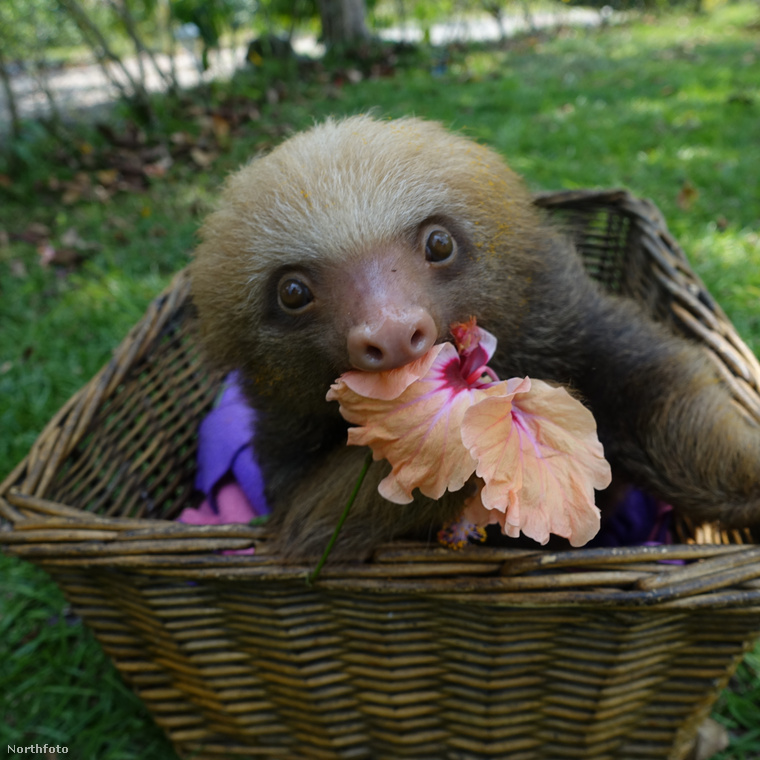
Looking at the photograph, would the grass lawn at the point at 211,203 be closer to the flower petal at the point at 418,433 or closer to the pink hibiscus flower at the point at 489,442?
the pink hibiscus flower at the point at 489,442

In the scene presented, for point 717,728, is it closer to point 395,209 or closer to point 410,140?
point 395,209

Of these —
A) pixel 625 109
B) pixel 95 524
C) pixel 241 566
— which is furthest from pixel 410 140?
pixel 625 109

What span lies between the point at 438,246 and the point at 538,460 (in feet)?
1.90

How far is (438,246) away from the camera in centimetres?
160

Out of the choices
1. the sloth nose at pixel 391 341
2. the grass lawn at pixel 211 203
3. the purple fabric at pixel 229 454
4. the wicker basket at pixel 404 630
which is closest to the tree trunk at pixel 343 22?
the grass lawn at pixel 211 203

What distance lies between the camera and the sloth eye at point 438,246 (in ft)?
5.24

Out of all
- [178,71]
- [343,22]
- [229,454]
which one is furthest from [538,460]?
[178,71]

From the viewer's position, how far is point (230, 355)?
1.86 metres

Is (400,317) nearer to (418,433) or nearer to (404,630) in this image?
(418,433)

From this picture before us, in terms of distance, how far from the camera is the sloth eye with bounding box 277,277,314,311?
159 cm

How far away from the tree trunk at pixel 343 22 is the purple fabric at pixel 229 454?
8.06 m

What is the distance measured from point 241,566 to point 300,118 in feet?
18.5

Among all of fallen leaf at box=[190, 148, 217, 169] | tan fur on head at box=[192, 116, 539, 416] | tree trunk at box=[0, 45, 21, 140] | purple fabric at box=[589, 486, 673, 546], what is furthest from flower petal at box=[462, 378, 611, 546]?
tree trunk at box=[0, 45, 21, 140]

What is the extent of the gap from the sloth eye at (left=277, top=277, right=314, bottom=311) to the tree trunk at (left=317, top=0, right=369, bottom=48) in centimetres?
876
